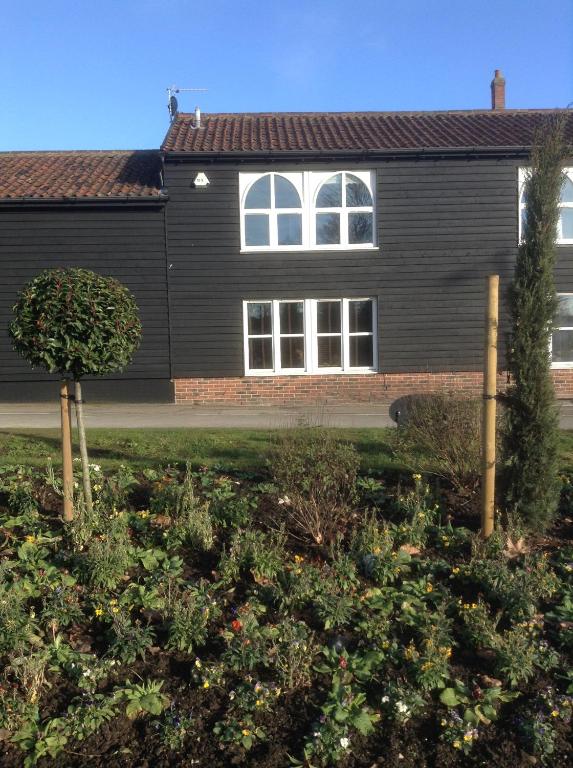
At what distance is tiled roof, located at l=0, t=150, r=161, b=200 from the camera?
14977mm

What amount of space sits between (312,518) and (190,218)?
1153cm

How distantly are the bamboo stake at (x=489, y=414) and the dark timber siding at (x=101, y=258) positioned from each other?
1125 centimetres

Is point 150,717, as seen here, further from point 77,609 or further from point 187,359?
point 187,359

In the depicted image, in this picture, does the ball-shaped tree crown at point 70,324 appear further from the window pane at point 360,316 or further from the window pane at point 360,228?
the window pane at point 360,228

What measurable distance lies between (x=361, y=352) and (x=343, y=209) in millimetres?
3363

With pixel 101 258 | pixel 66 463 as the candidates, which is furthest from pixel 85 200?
pixel 66 463

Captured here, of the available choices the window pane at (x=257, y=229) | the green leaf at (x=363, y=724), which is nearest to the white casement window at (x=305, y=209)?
the window pane at (x=257, y=229)

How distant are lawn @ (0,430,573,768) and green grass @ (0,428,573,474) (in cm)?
118

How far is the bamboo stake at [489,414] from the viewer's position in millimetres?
4902

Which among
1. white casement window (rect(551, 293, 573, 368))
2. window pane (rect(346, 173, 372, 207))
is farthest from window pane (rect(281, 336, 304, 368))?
white casement window (rect(551, 293, 573, 368))

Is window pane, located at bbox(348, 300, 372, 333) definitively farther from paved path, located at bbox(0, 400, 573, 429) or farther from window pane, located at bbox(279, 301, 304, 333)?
paved path, located at bbox(0, 400, 573, 429)

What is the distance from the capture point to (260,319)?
15.6 metres

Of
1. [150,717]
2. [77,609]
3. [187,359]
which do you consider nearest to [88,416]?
[187,359]

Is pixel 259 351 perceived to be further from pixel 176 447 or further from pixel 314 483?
pixel 314 483
